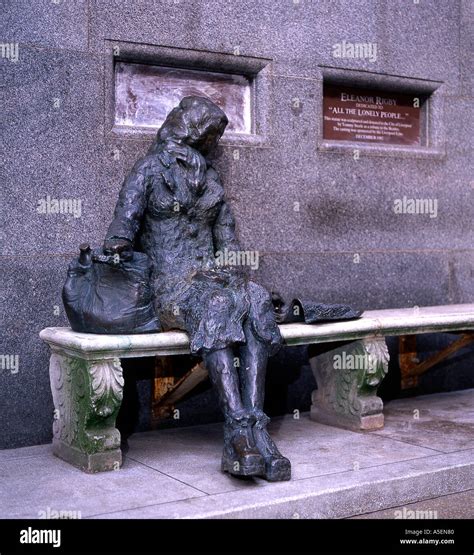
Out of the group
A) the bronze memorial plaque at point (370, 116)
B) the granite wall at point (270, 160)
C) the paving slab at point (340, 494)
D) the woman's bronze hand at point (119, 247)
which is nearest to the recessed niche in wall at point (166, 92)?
the granite wall at point (270, 160)

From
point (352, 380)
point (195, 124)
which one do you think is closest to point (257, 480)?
point (352, 380)

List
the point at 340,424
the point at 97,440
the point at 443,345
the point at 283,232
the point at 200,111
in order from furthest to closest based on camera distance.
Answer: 1. the point at 443,345
2. the point at 283,232
3. the point at 340,424
4. the point at 200,111
5. the point at 97,440

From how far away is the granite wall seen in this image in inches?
234

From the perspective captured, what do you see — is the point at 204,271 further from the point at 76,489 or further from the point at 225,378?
the point at 76,489

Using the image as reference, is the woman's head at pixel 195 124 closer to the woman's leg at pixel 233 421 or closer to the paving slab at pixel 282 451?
the woman's leg at pixel 233 421

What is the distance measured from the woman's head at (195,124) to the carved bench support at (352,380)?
5.60 feet

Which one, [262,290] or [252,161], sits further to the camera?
[252,161]

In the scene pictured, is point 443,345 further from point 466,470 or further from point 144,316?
point 144,316

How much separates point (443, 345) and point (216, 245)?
266 cm

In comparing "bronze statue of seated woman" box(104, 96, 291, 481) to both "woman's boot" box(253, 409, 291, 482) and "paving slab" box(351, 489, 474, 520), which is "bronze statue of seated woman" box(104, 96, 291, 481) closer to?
"woman's boot" box(253, 409, 291, 482)

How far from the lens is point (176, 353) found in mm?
5551

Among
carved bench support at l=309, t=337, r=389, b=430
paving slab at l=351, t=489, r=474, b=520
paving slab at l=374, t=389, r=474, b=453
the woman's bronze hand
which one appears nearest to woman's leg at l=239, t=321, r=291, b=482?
paving slab at l=351, t=489, r=474, b=520

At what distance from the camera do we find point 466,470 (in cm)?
541

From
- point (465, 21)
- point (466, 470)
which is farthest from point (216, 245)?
point (465, 21)
